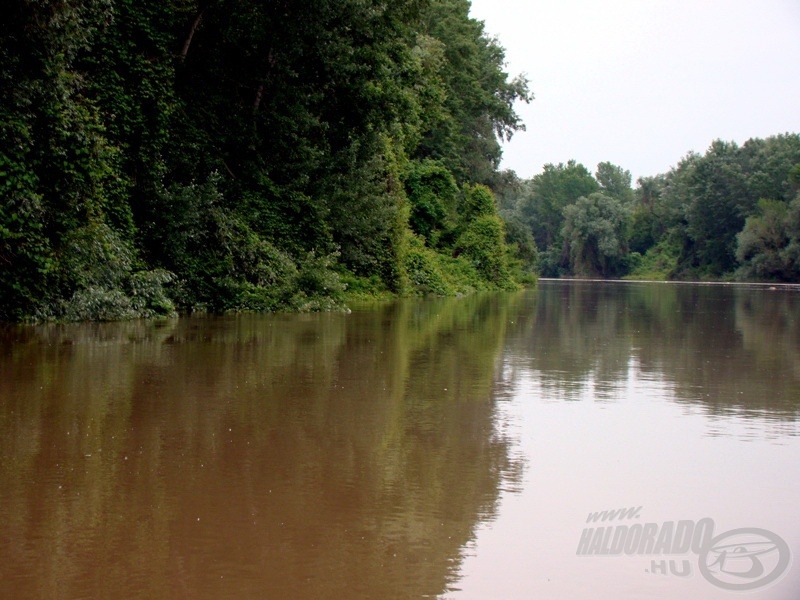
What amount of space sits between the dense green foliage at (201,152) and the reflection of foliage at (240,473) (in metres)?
5.64

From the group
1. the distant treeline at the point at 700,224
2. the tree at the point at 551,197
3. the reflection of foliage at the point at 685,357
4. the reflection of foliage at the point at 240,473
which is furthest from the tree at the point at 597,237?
the reflection of foliage at the point at 240,473

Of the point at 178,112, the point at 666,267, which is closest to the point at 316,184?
the point at 178,112

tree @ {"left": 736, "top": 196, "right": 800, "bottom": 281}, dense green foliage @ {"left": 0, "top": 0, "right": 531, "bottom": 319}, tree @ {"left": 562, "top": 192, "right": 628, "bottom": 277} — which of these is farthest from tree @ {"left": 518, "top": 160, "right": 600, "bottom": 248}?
dense green foliage @ {"left": 0, "top": 0, "right": 531, "bottom": 319}

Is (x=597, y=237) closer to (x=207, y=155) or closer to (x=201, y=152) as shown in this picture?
(x=207, y=155)

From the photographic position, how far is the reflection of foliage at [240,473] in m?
4.38

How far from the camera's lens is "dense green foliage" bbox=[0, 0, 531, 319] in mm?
16797

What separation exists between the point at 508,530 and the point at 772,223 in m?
99.2

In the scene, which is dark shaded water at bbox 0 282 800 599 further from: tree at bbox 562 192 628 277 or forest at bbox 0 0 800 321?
tree at bbox 562 192 628 277

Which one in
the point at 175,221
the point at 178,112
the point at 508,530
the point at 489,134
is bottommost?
the point at 508,530

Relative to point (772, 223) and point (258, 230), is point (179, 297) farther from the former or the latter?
point (772, 223)

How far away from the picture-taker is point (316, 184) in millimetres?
29406

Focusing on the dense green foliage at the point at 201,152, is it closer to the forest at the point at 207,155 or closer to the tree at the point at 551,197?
the forest at the point at 207,155

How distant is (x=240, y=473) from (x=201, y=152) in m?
20.2

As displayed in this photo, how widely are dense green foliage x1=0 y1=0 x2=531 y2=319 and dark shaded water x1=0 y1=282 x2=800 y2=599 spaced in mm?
5260
